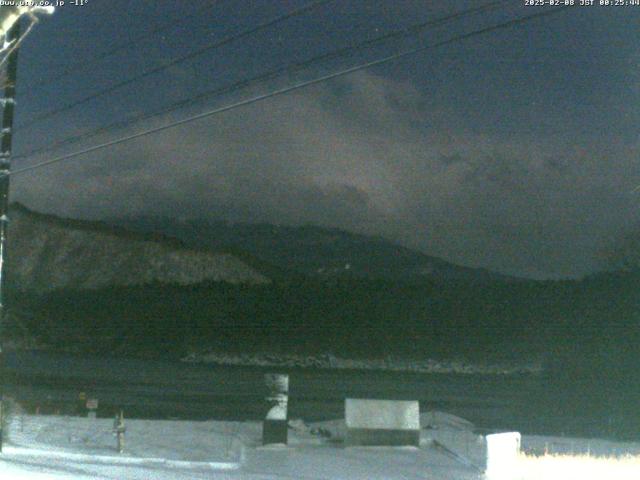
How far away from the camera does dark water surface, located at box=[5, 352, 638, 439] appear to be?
1719 inches

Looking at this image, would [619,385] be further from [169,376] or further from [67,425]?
[67,425]

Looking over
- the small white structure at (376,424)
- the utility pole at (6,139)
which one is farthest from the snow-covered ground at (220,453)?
the utility pole at (6,139)

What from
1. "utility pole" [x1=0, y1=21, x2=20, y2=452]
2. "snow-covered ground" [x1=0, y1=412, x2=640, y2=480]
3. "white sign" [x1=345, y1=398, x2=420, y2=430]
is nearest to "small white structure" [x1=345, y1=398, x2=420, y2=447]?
"white sign" [x1=345, y1=398, x2=420, y2=430]

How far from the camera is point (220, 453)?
729 inches

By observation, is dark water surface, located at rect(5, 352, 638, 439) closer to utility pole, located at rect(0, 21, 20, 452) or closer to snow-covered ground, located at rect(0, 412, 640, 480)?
snow-covered ground, located at rect(0, 412, 640, 480)

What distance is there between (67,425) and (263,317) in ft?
330

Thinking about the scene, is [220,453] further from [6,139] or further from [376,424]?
[6,139]

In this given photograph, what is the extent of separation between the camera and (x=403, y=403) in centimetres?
2012

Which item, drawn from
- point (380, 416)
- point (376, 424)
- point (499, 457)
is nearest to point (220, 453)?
point (376, 424)

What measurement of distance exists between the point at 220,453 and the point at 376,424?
361cm

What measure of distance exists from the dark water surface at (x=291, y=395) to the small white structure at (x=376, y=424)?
18403 mm

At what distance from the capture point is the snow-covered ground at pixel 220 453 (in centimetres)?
1451

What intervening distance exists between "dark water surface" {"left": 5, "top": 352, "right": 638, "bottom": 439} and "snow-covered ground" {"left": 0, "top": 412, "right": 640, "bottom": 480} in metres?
13.9

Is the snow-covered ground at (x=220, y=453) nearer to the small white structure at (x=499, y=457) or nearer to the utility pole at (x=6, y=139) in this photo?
the small white structure at (x=499, y=457)
